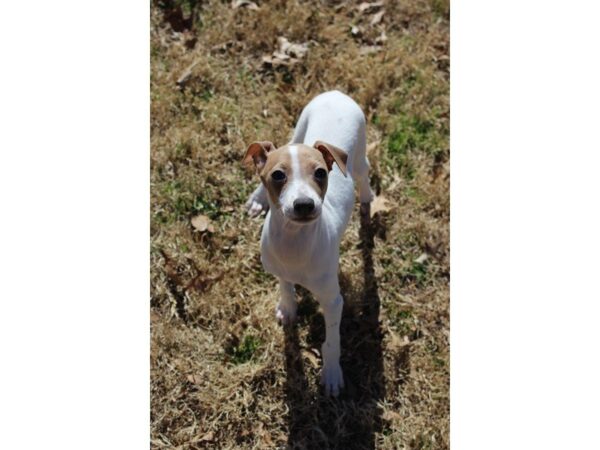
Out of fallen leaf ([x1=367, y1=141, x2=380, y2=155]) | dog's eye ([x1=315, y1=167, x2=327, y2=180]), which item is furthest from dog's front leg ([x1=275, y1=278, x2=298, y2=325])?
fallen leaf ([x1=367, y1=141, x2=380, y2=155])

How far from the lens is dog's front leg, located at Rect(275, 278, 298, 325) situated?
4133 mm

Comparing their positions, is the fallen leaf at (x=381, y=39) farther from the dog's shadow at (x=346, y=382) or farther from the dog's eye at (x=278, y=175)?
the dog's eye at (x=278, y=175)

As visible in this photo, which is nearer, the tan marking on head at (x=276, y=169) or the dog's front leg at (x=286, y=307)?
the tan marking on head at (x=276, y=169)

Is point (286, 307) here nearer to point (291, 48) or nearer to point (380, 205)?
point (380, 205)

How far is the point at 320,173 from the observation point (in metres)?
3.01

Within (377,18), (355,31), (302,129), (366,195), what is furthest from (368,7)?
(302,129)

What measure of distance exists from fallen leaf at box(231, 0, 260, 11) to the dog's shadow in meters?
3.13

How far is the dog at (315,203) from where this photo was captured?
2.96m

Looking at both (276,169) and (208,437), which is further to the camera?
(208,437)

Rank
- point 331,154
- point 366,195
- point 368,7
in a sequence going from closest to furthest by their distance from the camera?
point 331,154 < point 366,195 < point 368,7

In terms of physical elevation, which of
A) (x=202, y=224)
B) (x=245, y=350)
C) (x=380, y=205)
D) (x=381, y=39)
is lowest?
(x=245, y=350)

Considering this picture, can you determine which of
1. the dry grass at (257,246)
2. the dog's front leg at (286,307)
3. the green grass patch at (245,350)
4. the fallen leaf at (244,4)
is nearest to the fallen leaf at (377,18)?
the dry grass at (257,246)

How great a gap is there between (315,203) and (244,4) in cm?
393

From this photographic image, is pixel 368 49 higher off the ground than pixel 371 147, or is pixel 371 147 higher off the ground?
pixel 368 49
